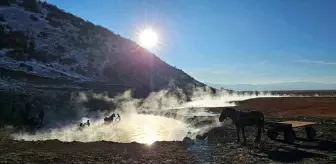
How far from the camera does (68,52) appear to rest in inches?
3620

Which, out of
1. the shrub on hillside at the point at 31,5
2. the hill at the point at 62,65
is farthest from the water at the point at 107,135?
the shrub on hillside at the point at 31,5

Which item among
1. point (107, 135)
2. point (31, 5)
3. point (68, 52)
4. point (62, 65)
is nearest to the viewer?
point (107, 135)

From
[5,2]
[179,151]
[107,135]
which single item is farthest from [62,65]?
[179,151]

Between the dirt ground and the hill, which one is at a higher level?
the hill

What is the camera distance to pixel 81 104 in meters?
57.6

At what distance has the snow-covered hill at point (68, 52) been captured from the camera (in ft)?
251

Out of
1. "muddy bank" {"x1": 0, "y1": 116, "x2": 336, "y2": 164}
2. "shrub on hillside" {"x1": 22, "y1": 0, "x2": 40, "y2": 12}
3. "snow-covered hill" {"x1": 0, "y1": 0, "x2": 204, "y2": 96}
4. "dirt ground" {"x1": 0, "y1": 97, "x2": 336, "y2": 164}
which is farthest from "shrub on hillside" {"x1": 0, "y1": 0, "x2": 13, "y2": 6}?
"muddy bank" {"x1": 0, "y1": 116, "x2": 336, "y2": 164}

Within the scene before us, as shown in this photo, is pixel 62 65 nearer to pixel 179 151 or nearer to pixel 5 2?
pixel 5 2

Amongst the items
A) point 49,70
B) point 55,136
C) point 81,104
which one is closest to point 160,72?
point 49,70

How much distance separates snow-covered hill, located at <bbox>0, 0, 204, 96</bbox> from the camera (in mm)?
76438

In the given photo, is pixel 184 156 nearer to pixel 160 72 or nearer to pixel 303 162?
pixel 303 162

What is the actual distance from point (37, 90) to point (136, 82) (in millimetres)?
40602

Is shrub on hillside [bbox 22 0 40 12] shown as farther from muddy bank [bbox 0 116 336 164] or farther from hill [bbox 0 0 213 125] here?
muddy bank [bbox 0 116 336 164]

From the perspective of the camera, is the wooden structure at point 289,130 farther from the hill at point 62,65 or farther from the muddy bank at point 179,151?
the hill at point 62,65
